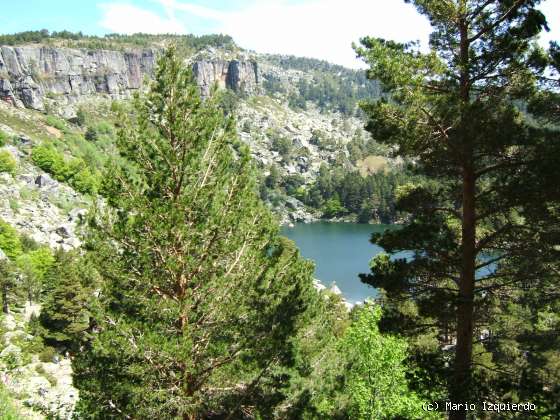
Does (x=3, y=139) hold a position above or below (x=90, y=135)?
below

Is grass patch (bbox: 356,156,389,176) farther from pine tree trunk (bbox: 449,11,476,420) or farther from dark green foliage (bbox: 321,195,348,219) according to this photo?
pine tree trunk (bbox: 449,11,476,420)

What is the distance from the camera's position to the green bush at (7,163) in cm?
7994

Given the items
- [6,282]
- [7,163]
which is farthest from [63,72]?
[6,282]

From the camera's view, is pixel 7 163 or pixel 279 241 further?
pixel 7 163

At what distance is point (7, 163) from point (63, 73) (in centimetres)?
10406

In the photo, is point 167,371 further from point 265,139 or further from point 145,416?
point 265,139

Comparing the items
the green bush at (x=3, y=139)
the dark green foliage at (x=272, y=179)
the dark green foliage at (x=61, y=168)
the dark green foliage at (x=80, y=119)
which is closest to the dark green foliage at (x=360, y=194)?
the dark green foliage at (x=272, y=179)

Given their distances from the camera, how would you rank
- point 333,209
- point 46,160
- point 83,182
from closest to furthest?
point 46,160 < point 83,182 < point 333,209

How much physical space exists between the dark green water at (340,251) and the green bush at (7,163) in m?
54.7

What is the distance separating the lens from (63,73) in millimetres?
169125

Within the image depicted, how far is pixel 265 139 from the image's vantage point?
641ft

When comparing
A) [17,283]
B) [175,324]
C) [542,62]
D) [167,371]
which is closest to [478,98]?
[542,62]

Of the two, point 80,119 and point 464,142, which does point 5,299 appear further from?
point 80,119

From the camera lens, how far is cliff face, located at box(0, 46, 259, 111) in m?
141
